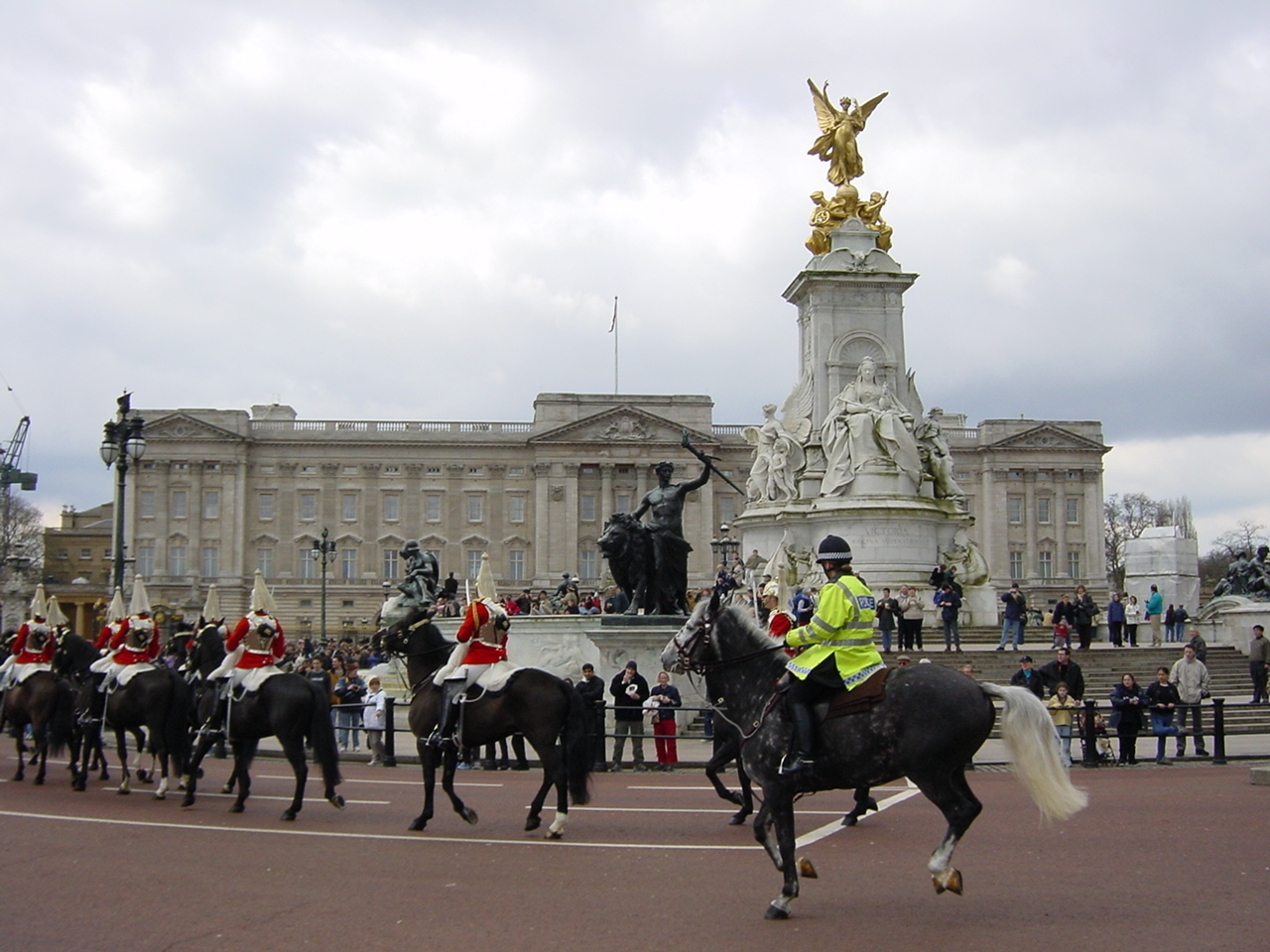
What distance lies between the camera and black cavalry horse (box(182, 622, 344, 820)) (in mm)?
12703

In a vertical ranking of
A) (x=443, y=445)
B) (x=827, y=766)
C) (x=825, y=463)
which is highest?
(x=443, y=445)

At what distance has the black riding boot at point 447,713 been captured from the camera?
11.9 meters

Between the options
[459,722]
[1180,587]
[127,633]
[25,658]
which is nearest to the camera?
[459,722]

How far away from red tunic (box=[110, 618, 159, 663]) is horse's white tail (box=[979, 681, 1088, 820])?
10.6m

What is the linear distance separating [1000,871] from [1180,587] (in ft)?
102

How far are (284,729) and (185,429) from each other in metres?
93.8

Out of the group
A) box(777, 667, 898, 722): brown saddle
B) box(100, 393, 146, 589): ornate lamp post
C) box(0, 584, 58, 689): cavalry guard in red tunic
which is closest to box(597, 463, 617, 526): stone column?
box(100, 393, 146, 589): ornate lamp post

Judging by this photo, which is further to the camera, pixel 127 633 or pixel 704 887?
pixel 127 633

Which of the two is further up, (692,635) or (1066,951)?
(692,635)

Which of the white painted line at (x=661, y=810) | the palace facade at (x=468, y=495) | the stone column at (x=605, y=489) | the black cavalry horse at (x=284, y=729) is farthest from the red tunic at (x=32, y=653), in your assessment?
the stone column at (x=605, y=489)

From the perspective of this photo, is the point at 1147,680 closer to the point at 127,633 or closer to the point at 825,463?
the point at 825,463

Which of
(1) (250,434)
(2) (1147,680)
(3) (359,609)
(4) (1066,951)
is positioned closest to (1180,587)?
(2) (1147,680)

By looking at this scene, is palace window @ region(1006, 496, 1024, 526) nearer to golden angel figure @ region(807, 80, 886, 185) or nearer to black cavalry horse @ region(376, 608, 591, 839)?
golden angel figure @ region(807, 80, 886, 185)

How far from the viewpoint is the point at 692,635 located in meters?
9.82
